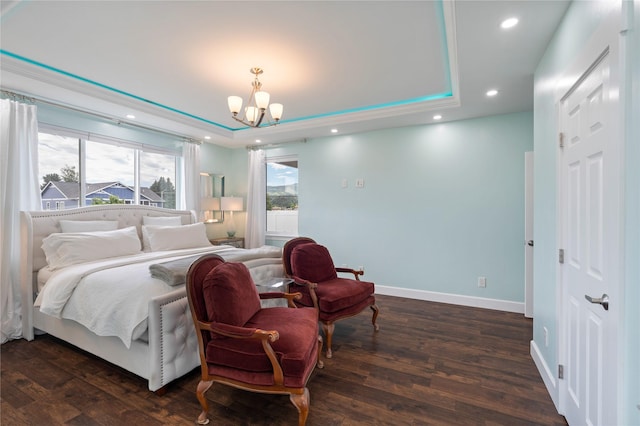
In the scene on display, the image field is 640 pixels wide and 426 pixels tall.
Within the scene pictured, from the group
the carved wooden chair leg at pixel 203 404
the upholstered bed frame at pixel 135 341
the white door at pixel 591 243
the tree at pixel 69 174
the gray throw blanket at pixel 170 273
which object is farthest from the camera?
the tree at pixel 69 174

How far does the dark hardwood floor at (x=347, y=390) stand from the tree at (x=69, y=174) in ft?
6.28

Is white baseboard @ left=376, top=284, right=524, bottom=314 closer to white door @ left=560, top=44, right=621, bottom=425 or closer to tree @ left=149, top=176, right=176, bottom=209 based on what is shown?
white door @ left=560, top=44, right=621, bottom=425

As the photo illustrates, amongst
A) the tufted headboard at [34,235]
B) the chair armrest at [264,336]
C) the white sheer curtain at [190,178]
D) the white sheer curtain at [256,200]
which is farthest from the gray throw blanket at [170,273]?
the white sheer curtain at [256,200]

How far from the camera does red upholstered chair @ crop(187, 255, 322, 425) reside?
172 centimetres

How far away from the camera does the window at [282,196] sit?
5441 mm

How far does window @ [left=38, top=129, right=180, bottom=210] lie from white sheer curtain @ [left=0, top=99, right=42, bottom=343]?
412 millimetres

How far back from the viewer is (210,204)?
551 centimetres

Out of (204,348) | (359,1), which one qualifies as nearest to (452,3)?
(359,1)

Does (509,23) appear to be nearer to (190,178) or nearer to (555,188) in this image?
(555,188)

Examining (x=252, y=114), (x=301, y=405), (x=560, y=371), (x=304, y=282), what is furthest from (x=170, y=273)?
(x=560, y=371)

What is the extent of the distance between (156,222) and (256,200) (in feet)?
5.83

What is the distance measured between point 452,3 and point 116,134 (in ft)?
14.5

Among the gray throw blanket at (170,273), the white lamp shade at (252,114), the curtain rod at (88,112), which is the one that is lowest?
the gray throw blanket at (170,273)

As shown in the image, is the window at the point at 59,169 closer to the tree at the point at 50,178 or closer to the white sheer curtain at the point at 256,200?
the tree at the point at 50,178
